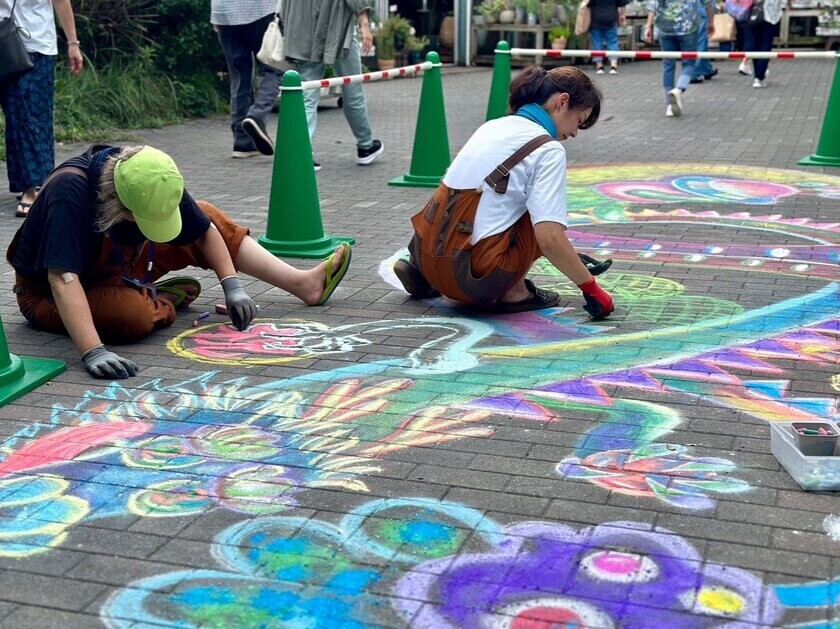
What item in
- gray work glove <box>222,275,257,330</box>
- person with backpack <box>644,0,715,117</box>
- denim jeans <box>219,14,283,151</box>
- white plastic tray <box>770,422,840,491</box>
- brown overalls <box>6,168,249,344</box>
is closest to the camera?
white plastic tray <box>770,422,840,491</box>

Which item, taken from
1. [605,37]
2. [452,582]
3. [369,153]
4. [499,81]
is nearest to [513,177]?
[452,582]

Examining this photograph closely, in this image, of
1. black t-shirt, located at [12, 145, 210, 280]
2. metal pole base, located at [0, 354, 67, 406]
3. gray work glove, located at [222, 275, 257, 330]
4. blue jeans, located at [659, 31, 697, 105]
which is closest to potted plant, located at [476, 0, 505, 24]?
blue jeans, located at [659, 31, 697, 105]

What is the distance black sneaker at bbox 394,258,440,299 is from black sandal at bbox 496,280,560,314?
37 centimetres

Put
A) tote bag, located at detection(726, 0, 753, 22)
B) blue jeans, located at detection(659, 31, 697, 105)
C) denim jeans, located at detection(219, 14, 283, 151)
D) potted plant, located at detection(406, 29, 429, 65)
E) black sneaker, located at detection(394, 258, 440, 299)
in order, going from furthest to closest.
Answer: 1. potted plant, located at detection(406, 29, 429, 65)
2. tote bag, located at detection(726, 0, 753, 22)
3. blue jeans, located at detection(659, 31, 697, 105)
4. denim jeans, located at detection(219, 14, 283, 151)
5. black sneaker, located at detection(394, 258, 440, 299)

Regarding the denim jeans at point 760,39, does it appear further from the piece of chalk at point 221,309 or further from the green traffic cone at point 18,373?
the green traffic cone at point 18,373

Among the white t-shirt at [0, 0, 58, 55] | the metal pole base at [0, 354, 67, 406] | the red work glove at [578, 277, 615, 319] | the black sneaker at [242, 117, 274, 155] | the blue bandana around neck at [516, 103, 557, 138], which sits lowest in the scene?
the metal pole base at [0, 354, 67, 406]

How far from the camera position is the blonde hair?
164 inches

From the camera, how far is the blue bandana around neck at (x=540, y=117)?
4789mm

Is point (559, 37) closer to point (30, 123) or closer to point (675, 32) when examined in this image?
point (675, 32)

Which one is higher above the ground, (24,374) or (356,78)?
(356,78)

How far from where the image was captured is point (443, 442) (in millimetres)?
3582

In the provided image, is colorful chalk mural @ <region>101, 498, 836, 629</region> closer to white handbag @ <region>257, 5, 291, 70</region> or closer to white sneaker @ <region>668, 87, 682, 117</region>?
white handbag @ <region>257, 5, 291, 70</region>

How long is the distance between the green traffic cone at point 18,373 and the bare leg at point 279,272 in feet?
3.37

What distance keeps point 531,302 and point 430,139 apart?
3.45m
